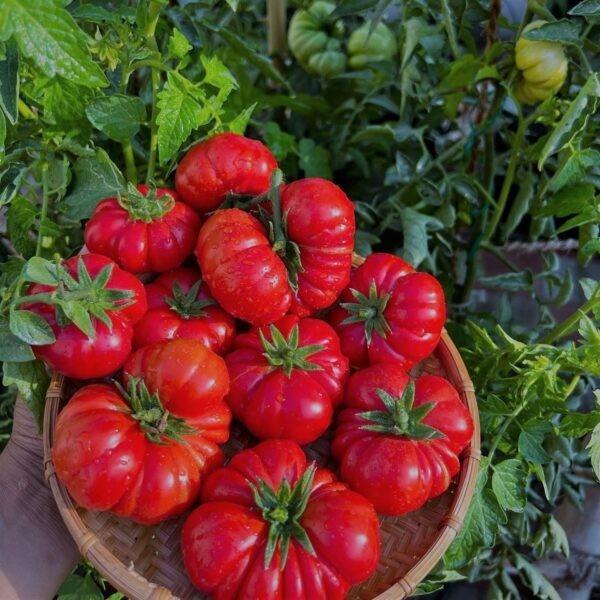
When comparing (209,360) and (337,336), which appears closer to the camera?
(209,360)

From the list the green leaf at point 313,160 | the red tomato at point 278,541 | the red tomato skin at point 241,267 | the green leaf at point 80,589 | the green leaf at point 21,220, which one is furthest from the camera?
the green leaf at point 313,160

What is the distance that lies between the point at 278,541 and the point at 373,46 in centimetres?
123

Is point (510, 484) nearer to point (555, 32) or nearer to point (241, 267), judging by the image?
point (241, 267)

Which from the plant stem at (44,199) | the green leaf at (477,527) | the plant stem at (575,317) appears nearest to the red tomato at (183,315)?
the plant stem at (44,199)

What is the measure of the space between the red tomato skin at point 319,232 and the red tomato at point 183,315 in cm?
13

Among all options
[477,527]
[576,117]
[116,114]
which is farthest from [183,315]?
[576,117]

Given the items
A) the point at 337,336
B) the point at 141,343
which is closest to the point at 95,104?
the point at 141,343

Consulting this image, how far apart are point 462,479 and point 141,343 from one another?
520 mm

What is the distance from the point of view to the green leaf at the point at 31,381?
1023mm

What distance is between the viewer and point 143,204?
105 centimetres

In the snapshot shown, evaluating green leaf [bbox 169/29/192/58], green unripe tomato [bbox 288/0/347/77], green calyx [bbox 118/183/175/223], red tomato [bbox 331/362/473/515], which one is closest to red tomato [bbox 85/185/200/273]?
green calyx [bbox 118/183/175/223]

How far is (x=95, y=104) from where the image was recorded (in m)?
1.14

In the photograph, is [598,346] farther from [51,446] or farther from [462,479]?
[51,446]

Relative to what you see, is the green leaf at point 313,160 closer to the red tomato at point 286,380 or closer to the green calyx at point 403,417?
the red tomato at point 286,380
